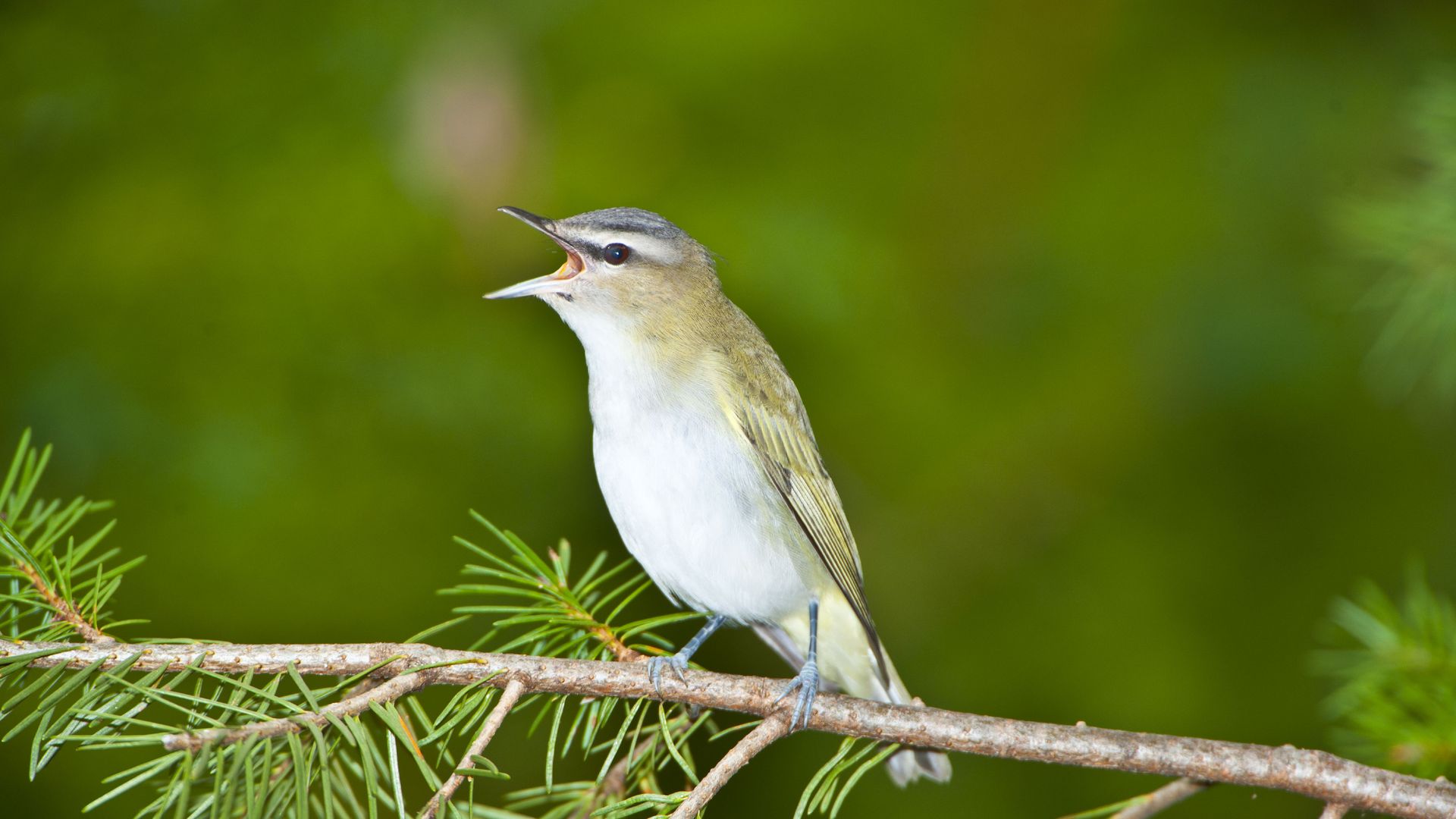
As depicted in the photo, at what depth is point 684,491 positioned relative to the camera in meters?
2.53

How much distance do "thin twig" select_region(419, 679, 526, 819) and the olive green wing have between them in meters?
1.01

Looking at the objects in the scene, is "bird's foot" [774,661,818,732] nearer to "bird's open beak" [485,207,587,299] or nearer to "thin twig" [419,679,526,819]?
"thin twig" [419,679,526,819]

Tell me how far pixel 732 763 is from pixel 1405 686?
1.63 meters

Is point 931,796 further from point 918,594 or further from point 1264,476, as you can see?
point 1264,476

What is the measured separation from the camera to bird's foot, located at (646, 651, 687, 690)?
6.50 feet

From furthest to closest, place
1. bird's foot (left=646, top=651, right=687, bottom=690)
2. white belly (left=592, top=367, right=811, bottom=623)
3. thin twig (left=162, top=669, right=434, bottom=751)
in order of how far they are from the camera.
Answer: white belly (left=592, top=367, right=811, bottom=623), bird's foot (left=646, top=651, right=687, bottom=690), thin twig (left=162, top=669, right=434, bottom=751)

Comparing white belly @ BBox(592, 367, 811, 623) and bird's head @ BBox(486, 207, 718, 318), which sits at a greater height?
bird's head @ BBox(486, 207, 718, 318)

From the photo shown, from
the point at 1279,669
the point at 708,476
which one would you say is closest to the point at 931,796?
the point at 1279,669

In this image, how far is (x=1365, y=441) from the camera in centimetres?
508

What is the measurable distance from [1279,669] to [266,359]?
4070 mm

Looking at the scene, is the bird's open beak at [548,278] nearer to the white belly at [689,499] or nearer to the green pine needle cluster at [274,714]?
the white belly at [689,499]

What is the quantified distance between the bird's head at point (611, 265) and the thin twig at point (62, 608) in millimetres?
1208

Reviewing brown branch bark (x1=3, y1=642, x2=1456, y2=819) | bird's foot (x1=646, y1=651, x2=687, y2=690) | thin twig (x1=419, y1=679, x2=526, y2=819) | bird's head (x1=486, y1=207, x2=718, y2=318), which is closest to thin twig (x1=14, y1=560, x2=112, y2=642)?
brown branch bark (x1=3, y1=642, x2=1456, y2=819)

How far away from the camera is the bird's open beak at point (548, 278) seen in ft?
8.50
